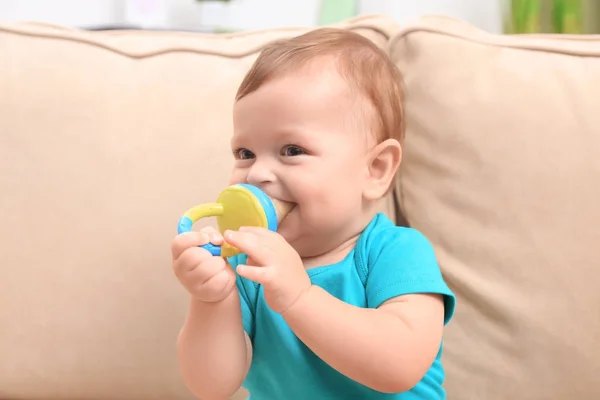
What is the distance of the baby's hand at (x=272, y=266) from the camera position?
0.56 meters

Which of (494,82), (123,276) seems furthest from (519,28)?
(123,276)

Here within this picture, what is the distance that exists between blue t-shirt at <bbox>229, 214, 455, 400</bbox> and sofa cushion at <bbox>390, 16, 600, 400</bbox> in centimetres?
17

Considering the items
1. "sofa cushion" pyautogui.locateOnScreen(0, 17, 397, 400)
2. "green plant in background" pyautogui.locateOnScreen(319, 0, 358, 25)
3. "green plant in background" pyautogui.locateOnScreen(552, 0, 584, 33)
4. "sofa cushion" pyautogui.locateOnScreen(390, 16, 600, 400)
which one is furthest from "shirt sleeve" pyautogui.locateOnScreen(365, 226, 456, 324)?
"green plant in background" pyautogui.locateOnScreen(319, 0, 358, 25)

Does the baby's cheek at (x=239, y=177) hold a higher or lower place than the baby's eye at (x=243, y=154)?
lower

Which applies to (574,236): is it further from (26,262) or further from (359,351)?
(26,262)

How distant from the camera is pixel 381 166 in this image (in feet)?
2.43

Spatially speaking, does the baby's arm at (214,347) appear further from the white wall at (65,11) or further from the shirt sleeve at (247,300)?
the white wall at (65,11)

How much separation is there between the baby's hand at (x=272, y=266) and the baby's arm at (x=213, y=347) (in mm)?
115

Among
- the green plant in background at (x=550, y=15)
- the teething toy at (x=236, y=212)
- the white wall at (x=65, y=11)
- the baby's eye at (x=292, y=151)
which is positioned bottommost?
the white wall at (x=65, y=11)

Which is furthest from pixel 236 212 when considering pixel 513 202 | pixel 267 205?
pixel 513 202

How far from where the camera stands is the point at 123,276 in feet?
3.05

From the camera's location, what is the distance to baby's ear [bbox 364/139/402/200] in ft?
2.38

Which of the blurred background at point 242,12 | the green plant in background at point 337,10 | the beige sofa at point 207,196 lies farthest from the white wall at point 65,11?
the beige sofa at point 207,196

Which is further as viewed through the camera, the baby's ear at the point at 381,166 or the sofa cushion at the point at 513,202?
the sofa cushion at the point at 513,202
